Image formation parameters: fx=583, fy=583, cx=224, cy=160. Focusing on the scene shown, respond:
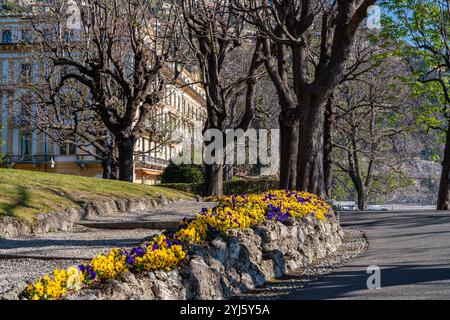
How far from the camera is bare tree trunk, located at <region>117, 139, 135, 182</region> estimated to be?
24.8 metres

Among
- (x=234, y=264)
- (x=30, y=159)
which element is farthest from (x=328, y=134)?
(x=30, y=159)

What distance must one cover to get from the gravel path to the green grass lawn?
0.95 meters

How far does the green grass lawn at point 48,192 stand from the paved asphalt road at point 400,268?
7.81 m

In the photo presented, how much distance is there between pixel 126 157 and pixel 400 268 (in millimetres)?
17561

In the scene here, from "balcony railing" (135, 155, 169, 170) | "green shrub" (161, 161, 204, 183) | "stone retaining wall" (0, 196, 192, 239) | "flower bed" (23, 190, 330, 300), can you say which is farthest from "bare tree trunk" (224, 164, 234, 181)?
"flower bed" (23, 190, 330, 300)

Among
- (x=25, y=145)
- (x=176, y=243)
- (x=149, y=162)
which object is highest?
(x=25, y=145)

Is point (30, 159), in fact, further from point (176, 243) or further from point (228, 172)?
point (176, 243)

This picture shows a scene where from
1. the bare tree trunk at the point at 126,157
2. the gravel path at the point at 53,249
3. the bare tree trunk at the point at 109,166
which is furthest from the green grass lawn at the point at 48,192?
the bare tree trunk at the point at 109,166

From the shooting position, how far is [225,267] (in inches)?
319

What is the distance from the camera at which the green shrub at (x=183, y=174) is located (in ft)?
128

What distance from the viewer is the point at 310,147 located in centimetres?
1570
